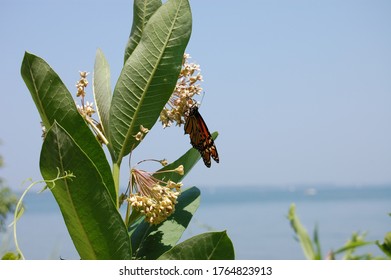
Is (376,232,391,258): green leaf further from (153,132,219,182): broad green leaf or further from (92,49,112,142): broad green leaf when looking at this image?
(92,49,112,142): broad green leaf

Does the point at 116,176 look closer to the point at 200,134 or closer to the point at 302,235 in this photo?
the point at 200,134

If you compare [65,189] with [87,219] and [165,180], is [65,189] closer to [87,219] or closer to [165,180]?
[87,219]

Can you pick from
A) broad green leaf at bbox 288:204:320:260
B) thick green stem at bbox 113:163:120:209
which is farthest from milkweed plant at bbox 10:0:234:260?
broad green leaf at bbox 288:204:320:260

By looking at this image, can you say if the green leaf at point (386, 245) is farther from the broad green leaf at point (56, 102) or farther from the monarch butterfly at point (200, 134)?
the broad green leaf at point (56, 102)

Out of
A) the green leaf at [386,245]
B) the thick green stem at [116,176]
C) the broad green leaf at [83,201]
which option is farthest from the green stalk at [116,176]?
the green leaf at [386,245]

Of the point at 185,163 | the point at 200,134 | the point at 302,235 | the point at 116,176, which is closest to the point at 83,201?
the point at 116,176
